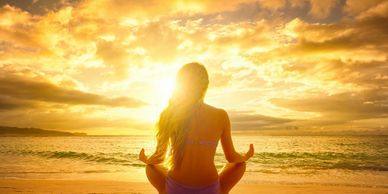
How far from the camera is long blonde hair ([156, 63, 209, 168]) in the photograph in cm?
327

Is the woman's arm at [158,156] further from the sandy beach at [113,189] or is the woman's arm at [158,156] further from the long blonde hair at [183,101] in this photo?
the sandy beach at [113,189]

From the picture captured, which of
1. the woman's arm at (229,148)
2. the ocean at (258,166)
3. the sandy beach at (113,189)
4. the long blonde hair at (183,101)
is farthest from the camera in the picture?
the ocean at (258,166)

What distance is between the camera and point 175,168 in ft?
11.2

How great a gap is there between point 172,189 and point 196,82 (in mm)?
996

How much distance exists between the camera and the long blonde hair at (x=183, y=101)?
3271 millimetres

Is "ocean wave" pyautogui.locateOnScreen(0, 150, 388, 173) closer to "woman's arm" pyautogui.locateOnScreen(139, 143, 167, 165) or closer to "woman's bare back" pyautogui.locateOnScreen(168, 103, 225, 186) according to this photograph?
"woman's arm" pyautogui.locateOnScreen(139, 143, 167, 165)

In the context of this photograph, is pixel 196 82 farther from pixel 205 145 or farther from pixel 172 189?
pixel 172 189

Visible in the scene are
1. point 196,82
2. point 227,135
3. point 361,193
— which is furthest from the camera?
point 361,193

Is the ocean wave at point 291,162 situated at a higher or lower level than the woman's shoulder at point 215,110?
→ lower

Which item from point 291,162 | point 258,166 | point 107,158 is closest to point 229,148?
point 258,166

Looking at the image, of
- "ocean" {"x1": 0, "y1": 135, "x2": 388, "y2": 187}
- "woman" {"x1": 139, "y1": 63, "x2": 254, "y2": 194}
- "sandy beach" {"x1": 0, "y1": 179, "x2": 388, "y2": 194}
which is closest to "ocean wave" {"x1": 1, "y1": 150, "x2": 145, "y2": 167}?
"ocean" {"x1": 0, "y1": 135, "x2": 388, "y2": 187}

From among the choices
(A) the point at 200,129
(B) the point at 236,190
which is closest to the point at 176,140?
(A) the point at 200,129

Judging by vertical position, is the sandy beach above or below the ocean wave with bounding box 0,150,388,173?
above

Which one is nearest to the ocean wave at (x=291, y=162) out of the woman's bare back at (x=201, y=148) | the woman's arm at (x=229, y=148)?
the woman's arm at (x=229, y=148)
